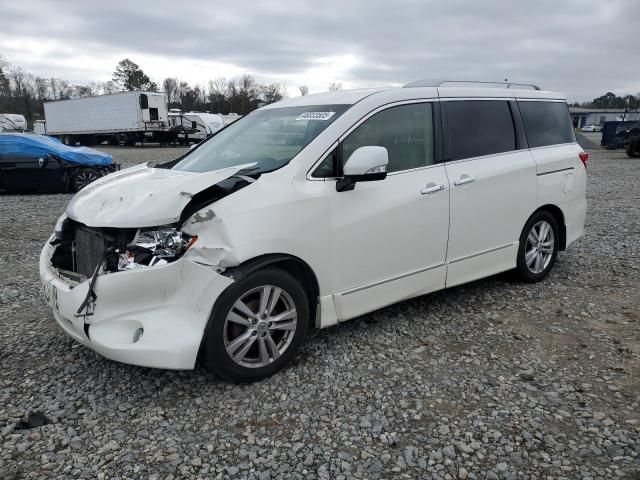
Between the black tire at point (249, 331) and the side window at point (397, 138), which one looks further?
the side window at point (397, 138)

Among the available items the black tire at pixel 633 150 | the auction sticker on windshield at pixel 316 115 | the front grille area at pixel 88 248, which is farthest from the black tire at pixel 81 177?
the black tire at pixel 633 150

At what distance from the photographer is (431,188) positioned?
400cm

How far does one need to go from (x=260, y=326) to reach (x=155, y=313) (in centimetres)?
65

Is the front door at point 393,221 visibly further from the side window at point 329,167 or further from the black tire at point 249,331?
the black tire at point 249,331

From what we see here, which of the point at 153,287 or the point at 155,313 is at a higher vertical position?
the point at 153,287

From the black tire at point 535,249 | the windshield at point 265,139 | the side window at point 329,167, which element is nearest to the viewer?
the side window at point 329,167

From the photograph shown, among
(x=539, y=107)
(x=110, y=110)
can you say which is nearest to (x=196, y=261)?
(x=539, y=107)

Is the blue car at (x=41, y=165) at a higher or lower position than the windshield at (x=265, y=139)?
lower

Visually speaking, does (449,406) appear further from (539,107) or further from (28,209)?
(28,209)

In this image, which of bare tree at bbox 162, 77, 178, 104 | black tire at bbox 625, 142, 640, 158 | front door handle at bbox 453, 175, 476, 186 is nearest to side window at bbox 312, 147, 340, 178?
front door handle at bbox 453, 175, 476, 186

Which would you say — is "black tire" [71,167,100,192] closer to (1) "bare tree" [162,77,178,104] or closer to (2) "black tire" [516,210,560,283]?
(2) "black tire" [516,210,560,283]

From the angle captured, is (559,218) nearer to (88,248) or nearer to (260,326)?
(260,326)

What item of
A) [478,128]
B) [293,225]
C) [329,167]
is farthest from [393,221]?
[478,128]

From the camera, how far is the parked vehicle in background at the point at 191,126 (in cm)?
3325
